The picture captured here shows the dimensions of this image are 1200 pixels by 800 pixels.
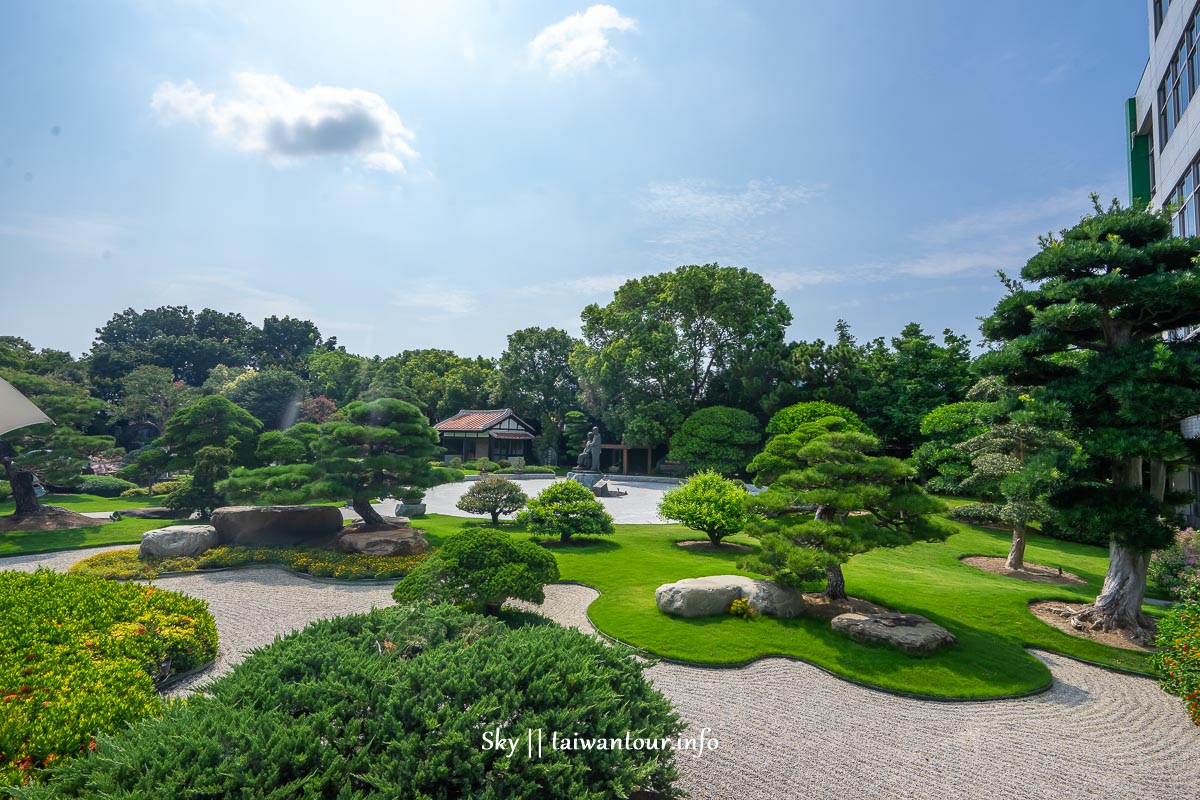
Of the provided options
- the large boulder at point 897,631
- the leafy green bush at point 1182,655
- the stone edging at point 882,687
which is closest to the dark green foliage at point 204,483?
the stone edging at point 882,687

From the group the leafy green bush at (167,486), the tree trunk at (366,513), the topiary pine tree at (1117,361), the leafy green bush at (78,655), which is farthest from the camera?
the leafy green bush at (167,486)

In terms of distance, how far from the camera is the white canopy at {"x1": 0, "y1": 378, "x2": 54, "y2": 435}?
5.68 metres

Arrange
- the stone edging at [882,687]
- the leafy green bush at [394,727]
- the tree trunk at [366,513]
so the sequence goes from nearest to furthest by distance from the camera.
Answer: the leafy green bush at [394,727]
the stone edging at [882,687]
the tree trunk at [366,513]

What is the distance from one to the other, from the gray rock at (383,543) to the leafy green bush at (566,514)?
2864 millimetres

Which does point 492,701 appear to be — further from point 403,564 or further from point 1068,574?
point 1068,574

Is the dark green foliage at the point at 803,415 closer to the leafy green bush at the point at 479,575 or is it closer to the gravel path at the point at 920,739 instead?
the gravel path at the point at 920,739

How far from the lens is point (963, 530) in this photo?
61.4ft

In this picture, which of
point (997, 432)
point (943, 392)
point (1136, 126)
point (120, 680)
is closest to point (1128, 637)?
point (997, 432)

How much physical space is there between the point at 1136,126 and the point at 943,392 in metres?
13.2

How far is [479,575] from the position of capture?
828cm

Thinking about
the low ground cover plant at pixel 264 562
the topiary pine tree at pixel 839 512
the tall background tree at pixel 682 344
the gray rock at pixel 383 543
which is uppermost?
the tall background tree at pixel 682 344

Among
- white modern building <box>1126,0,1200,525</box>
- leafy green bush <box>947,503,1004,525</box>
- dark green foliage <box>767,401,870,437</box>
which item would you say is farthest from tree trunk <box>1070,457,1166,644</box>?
dark green foliage <box>767,401,870,437</box>

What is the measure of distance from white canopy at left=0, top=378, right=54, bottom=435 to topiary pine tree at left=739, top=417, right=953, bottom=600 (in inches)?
349

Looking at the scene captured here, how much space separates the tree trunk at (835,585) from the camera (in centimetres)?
953
